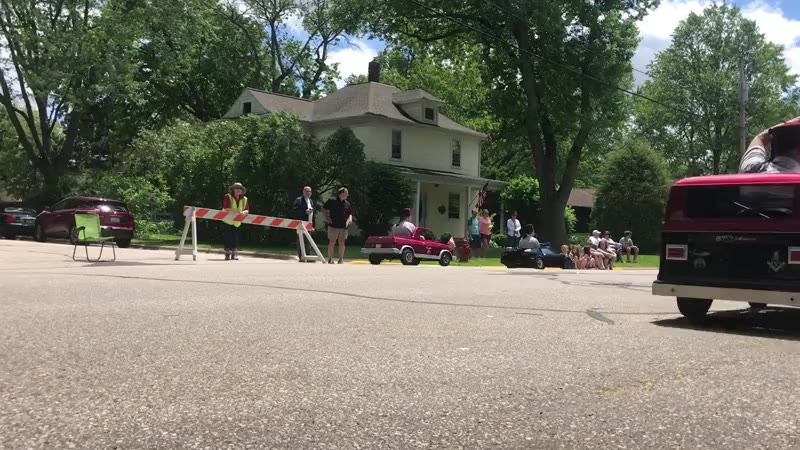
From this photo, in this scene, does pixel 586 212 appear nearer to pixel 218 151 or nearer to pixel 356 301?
pixel 218 151

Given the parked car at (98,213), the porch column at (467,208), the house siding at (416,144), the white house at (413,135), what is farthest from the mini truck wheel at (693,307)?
the porch column at (467,208)

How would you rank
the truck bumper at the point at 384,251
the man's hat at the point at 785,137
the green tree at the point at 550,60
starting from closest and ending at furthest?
the man's hat at the point at 785,137, the truck bumper at the point at 384,251, the green tree at the point at 550,60

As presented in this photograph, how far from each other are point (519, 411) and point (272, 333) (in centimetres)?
284

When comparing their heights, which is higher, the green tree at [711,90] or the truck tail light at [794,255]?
the green tree at [711,90]

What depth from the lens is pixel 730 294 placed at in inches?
295

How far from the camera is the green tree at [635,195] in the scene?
1511 inches

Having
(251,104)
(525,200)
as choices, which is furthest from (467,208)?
(251,104)

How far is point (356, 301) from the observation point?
28.7 feet

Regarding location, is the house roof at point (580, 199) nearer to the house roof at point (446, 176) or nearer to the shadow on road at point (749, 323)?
the house roof at point (446, 176)

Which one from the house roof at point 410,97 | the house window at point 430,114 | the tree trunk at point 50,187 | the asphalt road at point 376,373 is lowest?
the asphalt road at point 376,373

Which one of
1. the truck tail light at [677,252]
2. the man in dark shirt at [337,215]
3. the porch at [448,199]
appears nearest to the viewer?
the truck tail light at [677,252]

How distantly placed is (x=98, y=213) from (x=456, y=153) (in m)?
22.8

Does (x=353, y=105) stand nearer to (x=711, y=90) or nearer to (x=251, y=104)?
(x=251, y=104)

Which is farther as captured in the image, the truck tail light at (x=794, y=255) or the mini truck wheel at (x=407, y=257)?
the mini truck wheel at (x=407, y=257)
